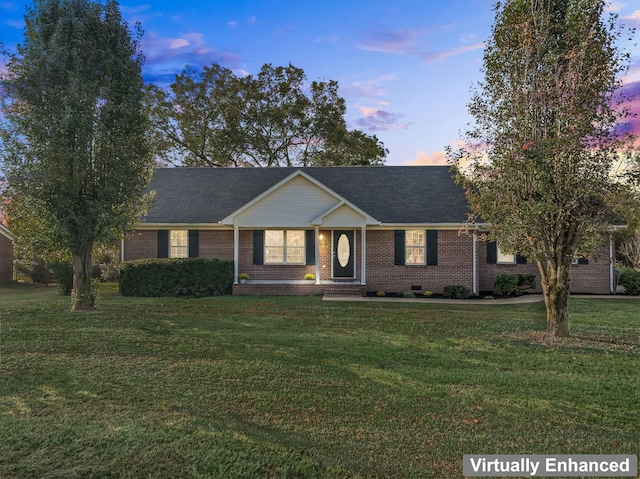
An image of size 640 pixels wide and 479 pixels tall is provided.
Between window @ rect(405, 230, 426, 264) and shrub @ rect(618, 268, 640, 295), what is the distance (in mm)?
8224

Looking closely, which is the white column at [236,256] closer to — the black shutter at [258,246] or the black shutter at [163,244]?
the black shutter at [258,246]

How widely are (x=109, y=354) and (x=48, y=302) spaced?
8142mm

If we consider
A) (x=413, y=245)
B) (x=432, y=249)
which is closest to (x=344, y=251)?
(x=413, y=245)

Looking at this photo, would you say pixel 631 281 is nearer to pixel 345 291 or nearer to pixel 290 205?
pixel 345 291

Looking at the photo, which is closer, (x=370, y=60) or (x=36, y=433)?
(x=36, y=433)

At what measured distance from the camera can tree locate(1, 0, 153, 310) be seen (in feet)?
35.0

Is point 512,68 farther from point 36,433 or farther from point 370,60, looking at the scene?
point 36,433

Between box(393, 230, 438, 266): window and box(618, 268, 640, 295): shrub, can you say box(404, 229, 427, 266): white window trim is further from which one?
box(618, 268, 640, 295): shrub

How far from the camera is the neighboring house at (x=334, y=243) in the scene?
17.0 metres

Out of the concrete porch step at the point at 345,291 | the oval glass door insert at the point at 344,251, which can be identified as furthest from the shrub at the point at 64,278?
the oval glass door insert at the point at 344,251

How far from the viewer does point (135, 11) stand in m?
12.1

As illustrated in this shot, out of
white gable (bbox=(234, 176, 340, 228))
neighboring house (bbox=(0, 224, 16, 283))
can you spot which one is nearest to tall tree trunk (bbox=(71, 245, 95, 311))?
white gable (bbox=(234, 176, 340, 228))

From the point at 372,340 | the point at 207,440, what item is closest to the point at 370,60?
the point at 372,340

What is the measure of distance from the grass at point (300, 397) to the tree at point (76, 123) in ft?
8.98
